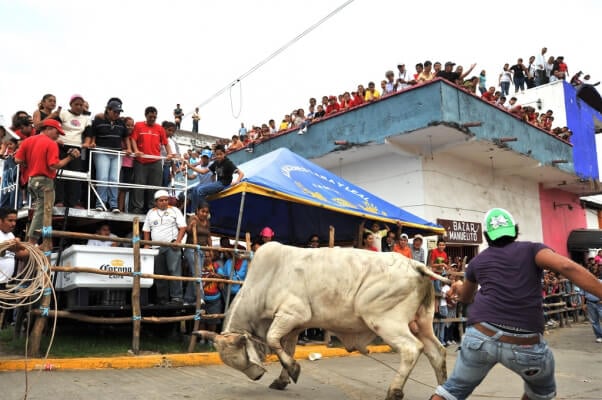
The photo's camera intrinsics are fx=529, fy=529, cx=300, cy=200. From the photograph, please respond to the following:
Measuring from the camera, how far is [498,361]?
3.49 metres

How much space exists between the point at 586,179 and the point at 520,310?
1956 centimetres

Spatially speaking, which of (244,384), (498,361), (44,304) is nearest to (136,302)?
(44,304)

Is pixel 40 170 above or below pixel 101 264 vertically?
above

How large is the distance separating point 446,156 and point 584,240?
897cm

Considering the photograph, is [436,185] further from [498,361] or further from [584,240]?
[498,361]

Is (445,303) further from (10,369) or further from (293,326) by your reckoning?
(10,369)

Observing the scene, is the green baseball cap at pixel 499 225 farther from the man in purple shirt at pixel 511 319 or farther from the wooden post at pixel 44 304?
the wooden post at pixel 44 304

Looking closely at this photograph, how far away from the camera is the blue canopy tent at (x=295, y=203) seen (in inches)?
368

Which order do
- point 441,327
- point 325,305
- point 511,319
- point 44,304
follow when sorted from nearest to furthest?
A: 1. point 511,319
2. point 325,305
3. point 44,304
4. point 441,327

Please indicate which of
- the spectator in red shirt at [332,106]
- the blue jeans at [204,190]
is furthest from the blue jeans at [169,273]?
the spectator in red shirt at [332,106]

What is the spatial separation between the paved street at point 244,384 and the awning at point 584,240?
14.6 meters

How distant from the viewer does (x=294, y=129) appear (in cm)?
1759

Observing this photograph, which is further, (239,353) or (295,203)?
(295,203)

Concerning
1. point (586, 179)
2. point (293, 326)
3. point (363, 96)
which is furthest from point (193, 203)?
point (586, 179)
